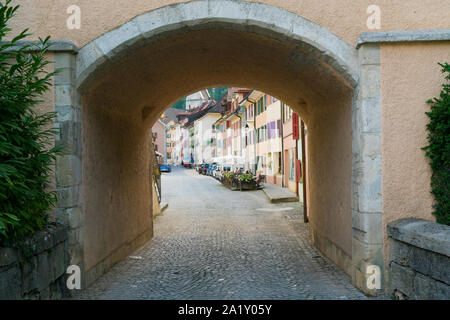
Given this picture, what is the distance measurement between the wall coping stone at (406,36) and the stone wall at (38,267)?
14.1 ft

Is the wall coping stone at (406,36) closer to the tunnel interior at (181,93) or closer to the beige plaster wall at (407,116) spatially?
the beige plaster wall at (407,116)

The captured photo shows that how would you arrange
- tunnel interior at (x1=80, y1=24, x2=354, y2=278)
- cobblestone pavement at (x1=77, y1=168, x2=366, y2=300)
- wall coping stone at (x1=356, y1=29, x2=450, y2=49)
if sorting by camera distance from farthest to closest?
tunnel interior at (x1=80, y1=24, x2=354, y2=278) → cobblestone pavement at (x1=77, y1=168, x2=366, y2=300) → wall coping stone at (x1=356, y1=29, x2=450, y2=49)

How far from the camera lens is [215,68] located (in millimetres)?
7871

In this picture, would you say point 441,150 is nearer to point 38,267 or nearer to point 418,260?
point 418,260

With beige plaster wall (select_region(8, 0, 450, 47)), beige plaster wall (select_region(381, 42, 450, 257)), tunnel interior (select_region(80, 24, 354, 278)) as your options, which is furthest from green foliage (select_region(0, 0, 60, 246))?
beige plaster wall (select_region(381, 42, 450, 257))

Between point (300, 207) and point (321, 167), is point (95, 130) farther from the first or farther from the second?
point (300, 207)

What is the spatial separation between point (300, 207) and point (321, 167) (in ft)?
25.1

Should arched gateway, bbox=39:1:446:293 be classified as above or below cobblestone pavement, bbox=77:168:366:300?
above

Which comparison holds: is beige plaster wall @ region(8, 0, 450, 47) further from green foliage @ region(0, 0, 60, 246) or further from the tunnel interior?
green foliage @ region(0, 0, 60, 246)

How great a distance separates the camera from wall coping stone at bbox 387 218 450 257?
12.5 feet

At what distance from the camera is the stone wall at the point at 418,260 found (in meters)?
3.80

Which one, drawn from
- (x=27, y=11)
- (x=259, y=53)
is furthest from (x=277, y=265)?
(x=27, y=11)

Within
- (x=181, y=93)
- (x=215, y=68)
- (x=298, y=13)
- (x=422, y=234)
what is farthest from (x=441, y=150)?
(x=181, y=93)

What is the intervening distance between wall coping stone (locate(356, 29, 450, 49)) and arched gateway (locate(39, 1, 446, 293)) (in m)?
0.09
